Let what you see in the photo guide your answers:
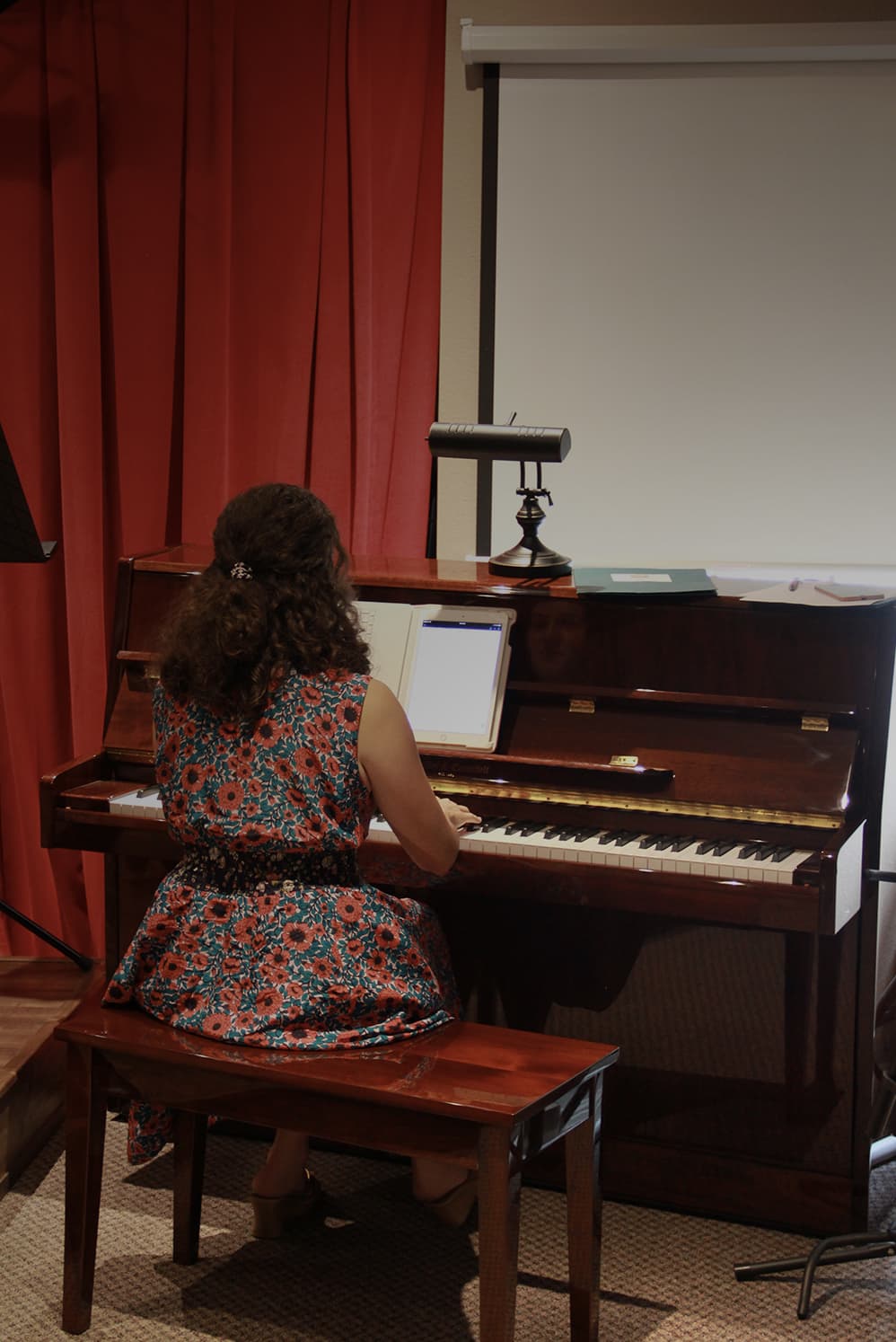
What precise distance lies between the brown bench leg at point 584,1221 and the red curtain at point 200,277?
1.87 meters

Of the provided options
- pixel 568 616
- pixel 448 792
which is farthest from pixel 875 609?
pixel 448 792

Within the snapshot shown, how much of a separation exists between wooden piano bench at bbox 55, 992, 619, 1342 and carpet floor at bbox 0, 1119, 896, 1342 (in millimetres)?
160

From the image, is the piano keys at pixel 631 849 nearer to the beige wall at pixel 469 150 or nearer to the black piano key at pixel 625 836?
the black piano key at pixel 625 836

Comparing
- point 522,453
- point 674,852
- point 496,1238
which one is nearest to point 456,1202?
point 496,1238

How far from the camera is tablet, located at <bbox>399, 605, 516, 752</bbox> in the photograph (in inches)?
110

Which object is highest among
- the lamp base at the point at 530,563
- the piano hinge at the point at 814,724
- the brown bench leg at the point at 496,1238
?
the lamp base at the point at 530,563

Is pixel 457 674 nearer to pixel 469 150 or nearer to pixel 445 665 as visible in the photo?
pixel 445 665

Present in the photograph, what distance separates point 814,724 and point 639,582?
0.43 metres

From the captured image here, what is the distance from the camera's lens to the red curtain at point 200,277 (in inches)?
145

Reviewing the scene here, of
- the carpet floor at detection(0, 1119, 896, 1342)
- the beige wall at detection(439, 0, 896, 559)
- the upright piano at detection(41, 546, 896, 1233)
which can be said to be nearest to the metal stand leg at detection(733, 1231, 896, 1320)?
the carpet floor at detection(0, 1119, 896, 1342)

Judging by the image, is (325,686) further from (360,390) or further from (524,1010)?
(360,390)

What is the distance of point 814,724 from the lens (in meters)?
2.65

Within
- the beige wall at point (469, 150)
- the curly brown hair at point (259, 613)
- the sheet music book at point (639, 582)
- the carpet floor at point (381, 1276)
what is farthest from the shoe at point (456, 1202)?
the beige wall at point (469, 150)

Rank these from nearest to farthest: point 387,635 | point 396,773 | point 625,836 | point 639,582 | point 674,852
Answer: point 396,773 → point 674,852 → point 625,836 → point 639,582 → point 387,635
